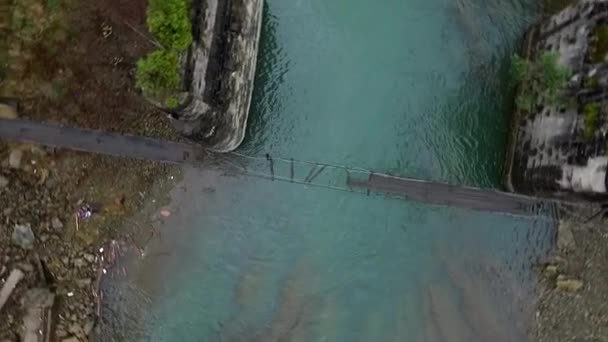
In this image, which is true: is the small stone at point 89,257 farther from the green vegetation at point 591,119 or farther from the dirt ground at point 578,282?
the green vegetation at point 591,119

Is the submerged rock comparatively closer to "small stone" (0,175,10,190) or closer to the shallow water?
the shallow water

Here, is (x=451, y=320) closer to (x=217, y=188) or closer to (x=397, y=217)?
(x=397, y=217)

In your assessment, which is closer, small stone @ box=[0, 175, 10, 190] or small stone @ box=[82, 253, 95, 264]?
small stone @ box=[0, 175, 10, 190]

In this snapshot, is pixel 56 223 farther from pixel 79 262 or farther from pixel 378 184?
pixel 378 184

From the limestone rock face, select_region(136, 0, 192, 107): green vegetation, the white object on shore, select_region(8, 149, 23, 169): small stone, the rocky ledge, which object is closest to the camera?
the limestone rock face

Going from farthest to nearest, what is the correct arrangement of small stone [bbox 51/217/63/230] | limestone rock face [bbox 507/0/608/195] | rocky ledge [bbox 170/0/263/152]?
small stone [bbox 51/217/63/230] < rocky ledge [bbox 170/0/263/152] < limestone rock face [bbox 507/0/608/195]

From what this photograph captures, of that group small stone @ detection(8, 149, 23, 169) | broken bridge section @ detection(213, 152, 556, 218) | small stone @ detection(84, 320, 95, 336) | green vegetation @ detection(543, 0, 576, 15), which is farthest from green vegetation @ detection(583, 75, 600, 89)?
small stone @ detection(8, 149, 23, 169)
